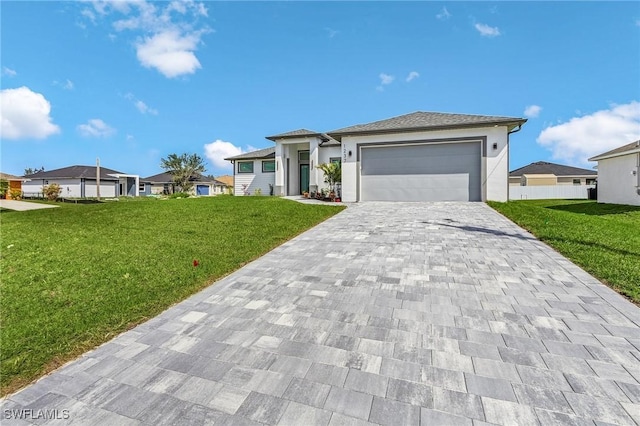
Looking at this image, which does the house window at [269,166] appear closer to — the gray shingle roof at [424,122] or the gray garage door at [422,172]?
the gray shingle roof at [424,122]

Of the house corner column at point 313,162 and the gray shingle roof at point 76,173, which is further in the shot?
the gray shingle roof at point 76,173

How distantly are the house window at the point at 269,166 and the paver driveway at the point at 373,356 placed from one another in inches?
650

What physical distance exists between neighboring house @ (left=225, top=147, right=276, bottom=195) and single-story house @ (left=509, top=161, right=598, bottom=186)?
2701 cm

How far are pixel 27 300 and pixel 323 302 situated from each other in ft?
11.5

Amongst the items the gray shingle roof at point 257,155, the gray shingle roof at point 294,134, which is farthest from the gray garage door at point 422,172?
the gray shingle roof at point 257,155

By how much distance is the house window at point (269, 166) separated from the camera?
20.4 metres

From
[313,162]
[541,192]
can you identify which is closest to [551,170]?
[541,192]

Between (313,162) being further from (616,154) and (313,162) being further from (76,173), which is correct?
(76,173)

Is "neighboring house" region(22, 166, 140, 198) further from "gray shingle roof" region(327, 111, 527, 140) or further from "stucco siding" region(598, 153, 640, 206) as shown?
"stucco siding" region(598, 153, 640, 206)

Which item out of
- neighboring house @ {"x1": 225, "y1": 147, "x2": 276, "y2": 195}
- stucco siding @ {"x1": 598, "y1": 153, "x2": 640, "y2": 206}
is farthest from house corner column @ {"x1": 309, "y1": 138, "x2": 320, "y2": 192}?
stucco siding @ {"x1": 598, "y1": 153, "x2": 640, "y2": 206}

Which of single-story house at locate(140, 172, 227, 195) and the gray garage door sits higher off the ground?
single-story house at locate(140, 172, 227, 195)

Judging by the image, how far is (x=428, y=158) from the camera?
1327 centimetres

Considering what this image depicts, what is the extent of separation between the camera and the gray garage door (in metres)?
12.8

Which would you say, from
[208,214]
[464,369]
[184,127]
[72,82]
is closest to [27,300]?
[464,369]
